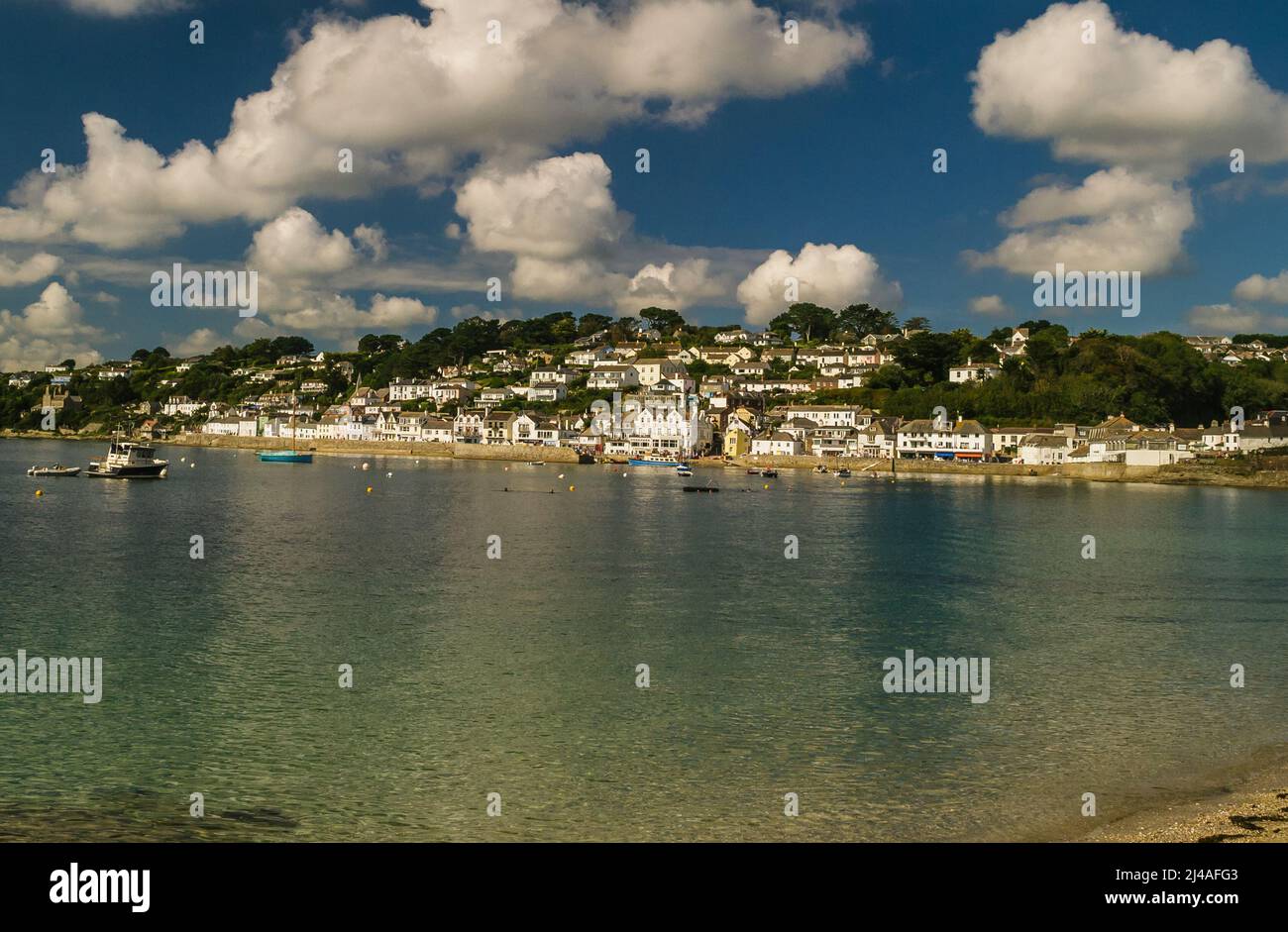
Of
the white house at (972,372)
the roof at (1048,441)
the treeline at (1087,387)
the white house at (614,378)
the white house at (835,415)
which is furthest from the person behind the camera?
the white house at (614,378)

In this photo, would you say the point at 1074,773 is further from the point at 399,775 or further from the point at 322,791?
the point at 322,791

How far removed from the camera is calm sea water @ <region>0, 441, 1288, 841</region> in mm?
11172

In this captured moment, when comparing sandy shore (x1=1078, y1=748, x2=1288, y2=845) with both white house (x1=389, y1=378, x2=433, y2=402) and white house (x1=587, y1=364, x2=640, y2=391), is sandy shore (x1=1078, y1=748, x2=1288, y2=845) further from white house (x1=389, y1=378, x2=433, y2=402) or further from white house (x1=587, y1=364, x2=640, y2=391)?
white house (x1=389, y1=378, x2=433, y2=402)

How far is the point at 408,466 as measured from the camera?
10262 cm

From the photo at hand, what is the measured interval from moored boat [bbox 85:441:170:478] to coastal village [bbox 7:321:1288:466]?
5893cm

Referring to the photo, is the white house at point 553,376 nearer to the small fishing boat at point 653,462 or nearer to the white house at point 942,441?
the small fishing boat at point 653,462

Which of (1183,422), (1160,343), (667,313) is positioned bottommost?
(1183,422)

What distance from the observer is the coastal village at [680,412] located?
106 metres

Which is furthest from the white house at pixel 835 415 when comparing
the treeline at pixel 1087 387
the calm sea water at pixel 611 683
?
the calm sea water at pixel 611 683

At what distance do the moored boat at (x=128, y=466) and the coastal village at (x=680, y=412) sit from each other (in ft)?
193

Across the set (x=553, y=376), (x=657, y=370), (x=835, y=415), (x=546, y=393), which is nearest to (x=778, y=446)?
(x=835, y=415)

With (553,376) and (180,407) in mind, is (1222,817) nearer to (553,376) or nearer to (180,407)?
(553,376)
